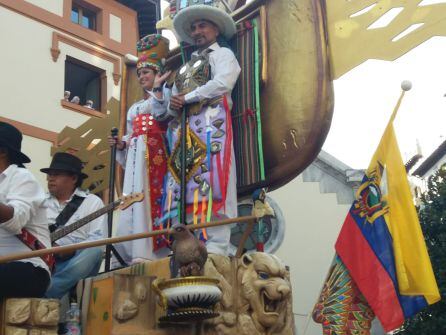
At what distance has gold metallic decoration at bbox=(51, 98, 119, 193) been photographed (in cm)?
750

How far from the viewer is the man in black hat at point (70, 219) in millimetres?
4648

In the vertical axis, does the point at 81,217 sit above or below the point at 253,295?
above

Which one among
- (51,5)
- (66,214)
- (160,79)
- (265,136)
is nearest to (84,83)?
(51,5)

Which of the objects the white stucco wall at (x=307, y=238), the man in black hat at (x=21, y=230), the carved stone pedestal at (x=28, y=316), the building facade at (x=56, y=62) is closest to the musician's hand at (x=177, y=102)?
the man in black hat at (x=21, y=230)

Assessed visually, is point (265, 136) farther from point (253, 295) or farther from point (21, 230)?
point (21, 230)

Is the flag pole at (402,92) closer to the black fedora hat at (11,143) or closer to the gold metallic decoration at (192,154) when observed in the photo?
the gold metallic decoration at (192,154)

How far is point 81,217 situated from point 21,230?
1.48 m

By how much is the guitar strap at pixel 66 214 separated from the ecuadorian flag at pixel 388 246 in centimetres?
294

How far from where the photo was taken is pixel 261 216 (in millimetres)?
4254

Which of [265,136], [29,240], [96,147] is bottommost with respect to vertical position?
[29,240]

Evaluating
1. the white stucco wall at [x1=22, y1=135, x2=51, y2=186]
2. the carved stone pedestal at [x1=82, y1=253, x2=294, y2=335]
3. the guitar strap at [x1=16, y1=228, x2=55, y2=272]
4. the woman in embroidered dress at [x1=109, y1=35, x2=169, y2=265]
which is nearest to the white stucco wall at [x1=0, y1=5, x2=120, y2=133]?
the white stucco wall at [x1=22, y1=135, x2=51, y2=186]

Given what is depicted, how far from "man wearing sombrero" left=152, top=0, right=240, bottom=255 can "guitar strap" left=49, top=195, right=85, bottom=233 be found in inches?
27.1

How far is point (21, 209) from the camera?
344 cm

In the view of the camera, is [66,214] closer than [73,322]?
No
